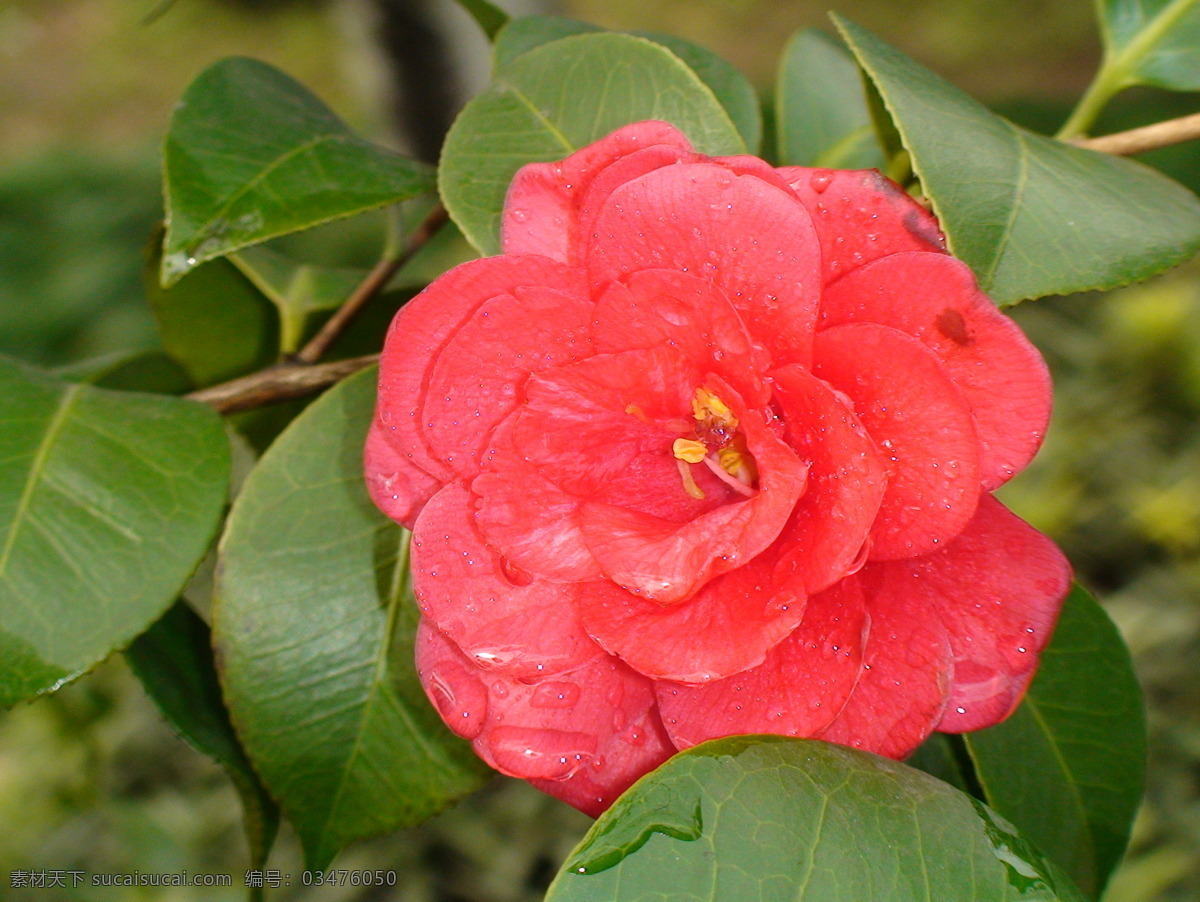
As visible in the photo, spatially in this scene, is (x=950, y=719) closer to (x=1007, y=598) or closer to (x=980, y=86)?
(x=1007, y=598)

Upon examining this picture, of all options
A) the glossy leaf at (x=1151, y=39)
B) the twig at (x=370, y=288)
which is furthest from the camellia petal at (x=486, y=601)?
the glossy leaf at (x=1151, y=39)

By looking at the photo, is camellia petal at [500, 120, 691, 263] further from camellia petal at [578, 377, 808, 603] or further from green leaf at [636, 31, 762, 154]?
green leaf at [636, 31, 762, 154]

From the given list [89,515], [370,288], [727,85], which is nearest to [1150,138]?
[727,85]

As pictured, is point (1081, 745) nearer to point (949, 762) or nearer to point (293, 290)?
point (949, 762)

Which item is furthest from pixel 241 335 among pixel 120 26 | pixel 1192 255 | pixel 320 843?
pixel 120 26

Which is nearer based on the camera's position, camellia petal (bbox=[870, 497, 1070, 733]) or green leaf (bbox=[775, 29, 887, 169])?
camellia petal (bbox=[870, 497, 1070, 733])

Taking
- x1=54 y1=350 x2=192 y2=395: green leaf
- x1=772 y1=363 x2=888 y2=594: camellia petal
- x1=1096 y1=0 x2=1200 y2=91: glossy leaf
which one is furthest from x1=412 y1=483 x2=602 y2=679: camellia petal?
x1=1096 y1=0 x2=1200 y2=91: glossy leaf
